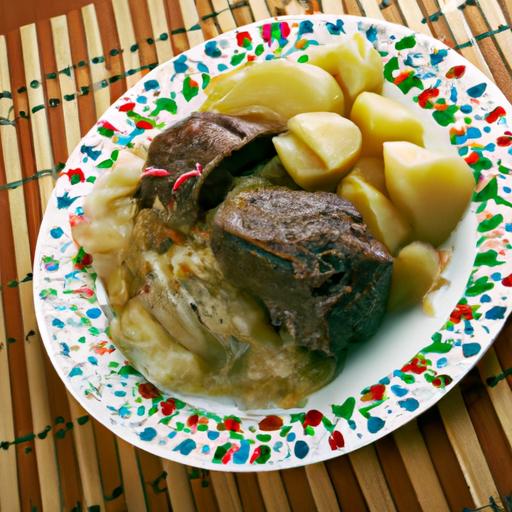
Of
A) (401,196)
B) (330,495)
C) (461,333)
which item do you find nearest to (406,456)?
(330,495)

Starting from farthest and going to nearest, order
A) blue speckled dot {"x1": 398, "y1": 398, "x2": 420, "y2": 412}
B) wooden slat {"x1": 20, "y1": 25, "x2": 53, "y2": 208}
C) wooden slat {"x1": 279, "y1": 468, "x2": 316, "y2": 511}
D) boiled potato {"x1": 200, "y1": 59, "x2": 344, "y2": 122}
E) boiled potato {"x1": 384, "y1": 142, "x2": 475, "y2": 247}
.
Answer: wooden slat {"x1": 20, "y1": 25, "x2": 53, "y2": 208} < boiled potato {"x1": 200, "y1": 59, "x2": 344, "y2": 122} < wooden slat {"x1": 279, "y1": 468, "x2": 316, "y2": 511} < boiled potato {"x1": 384, "y1": 142, "x2": 475, "y2": 247} < blue speckled dot {"x1": 398, "y1": 398, "x2": 420, "y2": 412}

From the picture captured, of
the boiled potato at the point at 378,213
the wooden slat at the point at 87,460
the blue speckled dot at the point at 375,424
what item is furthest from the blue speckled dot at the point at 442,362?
the wooden slat at the point at 87,460

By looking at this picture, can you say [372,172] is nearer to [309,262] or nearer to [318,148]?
[318,148]

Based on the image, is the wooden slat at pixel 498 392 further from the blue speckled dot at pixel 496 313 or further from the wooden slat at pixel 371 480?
the wooden slat at pixel 371 480

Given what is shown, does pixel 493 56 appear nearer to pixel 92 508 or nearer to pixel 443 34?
pixel 443 34

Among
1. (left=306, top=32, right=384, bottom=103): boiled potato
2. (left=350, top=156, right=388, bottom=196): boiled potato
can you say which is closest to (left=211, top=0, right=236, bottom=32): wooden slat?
(left=306, top=32, right=384, bottom=103): boiled potato

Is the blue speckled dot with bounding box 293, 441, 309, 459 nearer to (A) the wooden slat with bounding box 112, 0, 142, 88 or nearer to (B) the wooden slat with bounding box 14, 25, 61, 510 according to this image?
(B) the wooden slat with bounding box 14, 25, 61, 510
